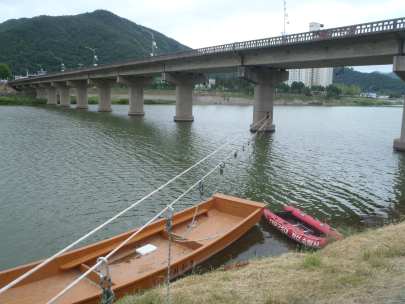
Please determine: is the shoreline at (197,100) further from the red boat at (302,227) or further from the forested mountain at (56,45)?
the red boat at (302,227)

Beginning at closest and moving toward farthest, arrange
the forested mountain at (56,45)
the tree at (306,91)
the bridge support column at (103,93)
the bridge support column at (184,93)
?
the bridge support column at (184,93), the bridge support column at (103,93), the tree at (306,91), the forested mountain at (56,45)

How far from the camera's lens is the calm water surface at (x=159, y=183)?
10.2m

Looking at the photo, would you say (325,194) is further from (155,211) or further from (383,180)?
(155,211)

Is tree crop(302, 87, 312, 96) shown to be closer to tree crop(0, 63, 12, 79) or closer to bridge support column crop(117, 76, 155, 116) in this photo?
bridge support column crop(117, 76, 155, 116)

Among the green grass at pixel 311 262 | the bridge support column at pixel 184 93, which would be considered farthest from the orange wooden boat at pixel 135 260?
the bridge support column at pixel 184 93

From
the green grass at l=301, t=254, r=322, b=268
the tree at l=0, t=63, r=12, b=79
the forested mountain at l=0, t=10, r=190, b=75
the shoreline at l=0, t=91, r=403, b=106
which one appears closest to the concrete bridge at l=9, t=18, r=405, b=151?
the green grass at l=301, t=254, r=322, b=268

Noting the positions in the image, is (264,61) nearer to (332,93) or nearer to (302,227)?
(302,227)

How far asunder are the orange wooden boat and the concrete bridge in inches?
761

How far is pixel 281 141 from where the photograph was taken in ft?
97.6

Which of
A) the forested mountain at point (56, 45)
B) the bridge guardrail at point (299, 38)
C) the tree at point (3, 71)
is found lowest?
the bridge guardrail at point (299, 38)

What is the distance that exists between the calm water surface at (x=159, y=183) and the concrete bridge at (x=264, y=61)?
763 centimetres

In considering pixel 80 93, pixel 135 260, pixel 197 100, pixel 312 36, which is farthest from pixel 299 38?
pixel 197 100

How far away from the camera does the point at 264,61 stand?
1281 inches

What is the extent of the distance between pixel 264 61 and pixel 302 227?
2501cm
